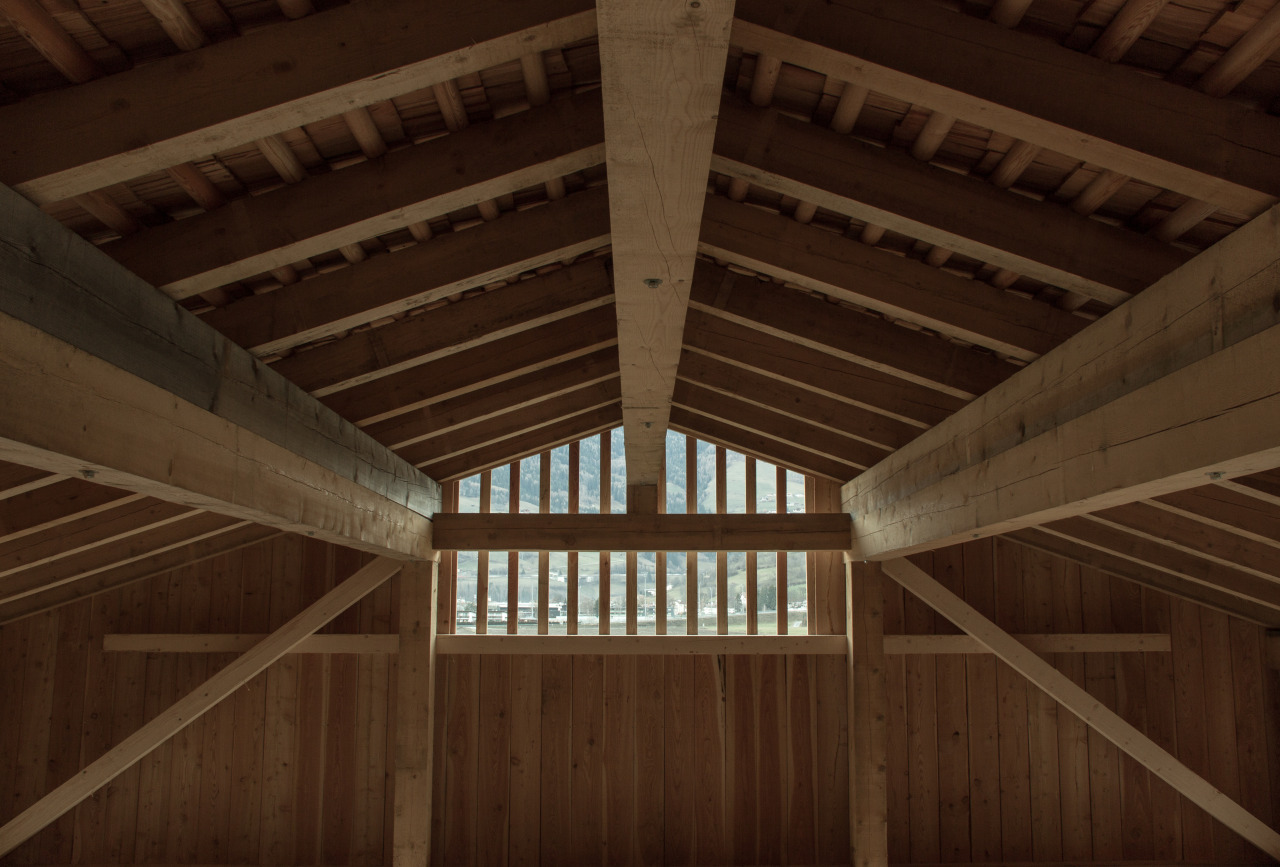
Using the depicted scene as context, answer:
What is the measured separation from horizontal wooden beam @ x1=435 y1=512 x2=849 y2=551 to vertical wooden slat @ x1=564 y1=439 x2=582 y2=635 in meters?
0.47

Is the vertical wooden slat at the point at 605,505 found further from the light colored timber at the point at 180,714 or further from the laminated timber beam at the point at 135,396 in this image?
the laminated timber beam at the point at 135,396

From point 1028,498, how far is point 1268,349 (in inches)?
47.9

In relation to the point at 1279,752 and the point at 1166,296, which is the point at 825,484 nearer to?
the point at 1279,752

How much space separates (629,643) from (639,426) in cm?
246

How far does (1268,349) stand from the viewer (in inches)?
69.7

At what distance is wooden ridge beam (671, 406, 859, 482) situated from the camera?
19.2 feet

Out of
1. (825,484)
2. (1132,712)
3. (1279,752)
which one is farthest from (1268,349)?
(1279,752)

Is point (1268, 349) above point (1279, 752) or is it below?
above

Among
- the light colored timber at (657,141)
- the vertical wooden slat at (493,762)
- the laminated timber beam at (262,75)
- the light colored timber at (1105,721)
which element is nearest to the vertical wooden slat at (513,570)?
the vertical wooden slat at (493,762)

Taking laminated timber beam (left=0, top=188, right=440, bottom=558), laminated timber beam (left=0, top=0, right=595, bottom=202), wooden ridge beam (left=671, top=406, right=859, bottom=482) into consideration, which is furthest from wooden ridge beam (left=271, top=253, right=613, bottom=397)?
wooden ridge beam (left=671, top=406, right=859, bottom=482)

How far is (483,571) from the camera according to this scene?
6254 millimetres

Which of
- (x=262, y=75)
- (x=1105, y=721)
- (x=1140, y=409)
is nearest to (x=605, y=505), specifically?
(x=1105, y=721)

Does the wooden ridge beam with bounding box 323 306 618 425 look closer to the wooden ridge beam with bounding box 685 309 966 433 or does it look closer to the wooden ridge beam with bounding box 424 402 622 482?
the wooden ridge beam with bounding box 685 309 966 433

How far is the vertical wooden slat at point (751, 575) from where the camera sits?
620 cm
